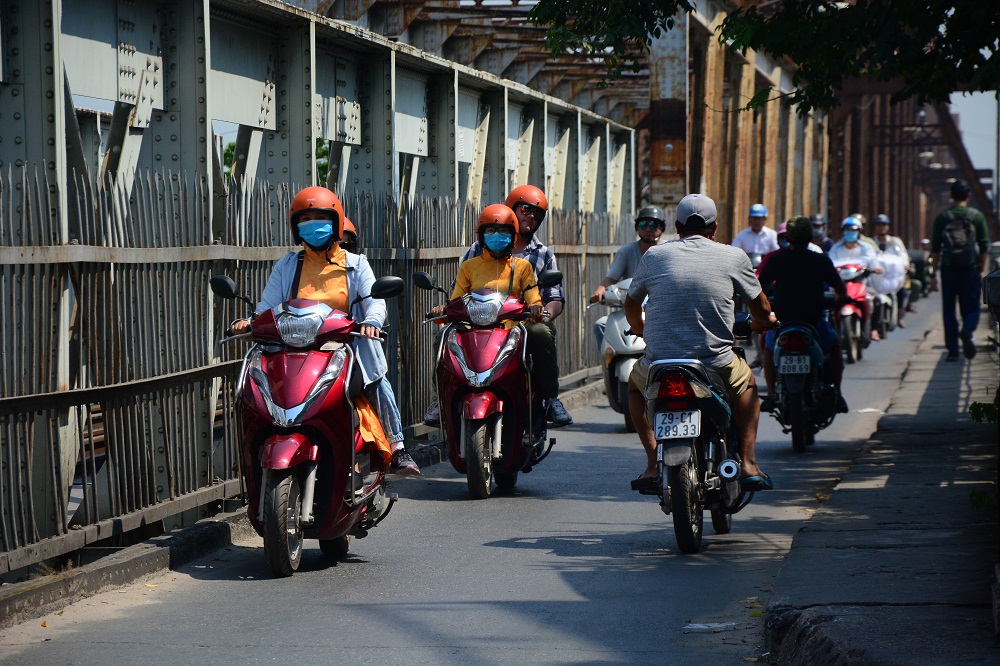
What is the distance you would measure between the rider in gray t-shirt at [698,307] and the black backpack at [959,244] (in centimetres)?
969

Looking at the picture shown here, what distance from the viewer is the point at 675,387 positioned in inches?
271

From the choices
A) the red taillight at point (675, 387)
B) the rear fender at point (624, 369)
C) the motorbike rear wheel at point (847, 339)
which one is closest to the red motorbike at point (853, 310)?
the motorbike rear wheel at point (847, 339)

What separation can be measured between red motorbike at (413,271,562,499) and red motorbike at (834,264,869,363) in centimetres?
962

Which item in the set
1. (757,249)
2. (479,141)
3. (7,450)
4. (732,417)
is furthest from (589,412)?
(7,450)

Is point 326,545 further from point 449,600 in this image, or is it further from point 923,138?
point 923,138

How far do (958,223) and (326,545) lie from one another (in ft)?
36.4

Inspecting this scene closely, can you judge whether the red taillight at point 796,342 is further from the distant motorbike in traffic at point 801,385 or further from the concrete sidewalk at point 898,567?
the concrete sidewalk at point 898,567

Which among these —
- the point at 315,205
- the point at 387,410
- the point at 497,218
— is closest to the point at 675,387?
the point at 387,410

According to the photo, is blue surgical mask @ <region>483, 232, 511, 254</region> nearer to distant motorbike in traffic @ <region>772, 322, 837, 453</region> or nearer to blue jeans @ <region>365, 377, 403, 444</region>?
blue jeans @ <region>365, 377, 403, 444</region>

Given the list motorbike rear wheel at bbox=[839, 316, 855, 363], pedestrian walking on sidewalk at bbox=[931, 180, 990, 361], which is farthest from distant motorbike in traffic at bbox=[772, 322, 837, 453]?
motorbike rear wheel at bbox=[839, 316, 855, 363]

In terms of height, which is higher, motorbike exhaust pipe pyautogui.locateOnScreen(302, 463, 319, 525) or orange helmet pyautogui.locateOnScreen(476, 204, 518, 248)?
orange helmet pyautogui.locateOnScreen(476, 204, 518, 248)

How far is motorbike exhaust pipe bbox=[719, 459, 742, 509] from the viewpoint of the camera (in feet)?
23.3

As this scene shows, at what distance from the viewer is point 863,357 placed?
2025cm

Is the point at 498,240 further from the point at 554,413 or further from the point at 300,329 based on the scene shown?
the point at 300,329
